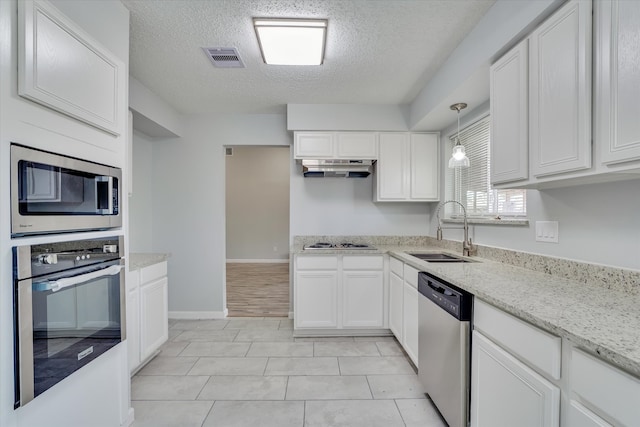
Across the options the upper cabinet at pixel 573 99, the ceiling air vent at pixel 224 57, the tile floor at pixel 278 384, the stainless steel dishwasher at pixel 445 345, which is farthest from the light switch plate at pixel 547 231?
the ceiling air vent at pixel 224 57

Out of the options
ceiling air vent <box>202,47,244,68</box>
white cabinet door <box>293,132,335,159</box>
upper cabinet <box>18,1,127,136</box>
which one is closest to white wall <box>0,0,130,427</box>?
upper cabinet <box>18,1,127,136</box>

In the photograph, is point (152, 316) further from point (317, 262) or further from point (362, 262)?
point (362, 262)

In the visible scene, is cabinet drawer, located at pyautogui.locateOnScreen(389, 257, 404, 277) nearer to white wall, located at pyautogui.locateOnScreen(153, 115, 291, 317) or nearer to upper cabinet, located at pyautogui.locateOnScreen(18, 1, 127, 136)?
white wall, located at pyautogui.locateOnScreen(153, 115, 291, 317)

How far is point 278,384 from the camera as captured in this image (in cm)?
216

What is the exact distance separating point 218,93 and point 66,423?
275cm

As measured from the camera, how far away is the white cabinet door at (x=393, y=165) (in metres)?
3.25

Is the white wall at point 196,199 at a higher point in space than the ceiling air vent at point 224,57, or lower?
lower

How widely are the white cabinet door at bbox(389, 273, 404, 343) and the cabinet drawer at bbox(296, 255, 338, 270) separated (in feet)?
1.96

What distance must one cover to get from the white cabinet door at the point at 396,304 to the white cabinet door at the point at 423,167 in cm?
103

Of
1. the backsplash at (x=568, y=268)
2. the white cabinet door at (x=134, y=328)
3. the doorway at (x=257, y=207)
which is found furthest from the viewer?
the doorway at (x=257, y=207)

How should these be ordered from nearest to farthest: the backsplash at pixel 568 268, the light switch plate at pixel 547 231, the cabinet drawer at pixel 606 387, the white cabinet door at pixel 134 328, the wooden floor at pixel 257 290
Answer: the cabinet drawer at pixel 606 387 < the backsplash at pixel 568 268 < the light switch plate at pixel 547 231 < the white cabinet door at pixel 134 328 < the wooden floor at pixel 257 290

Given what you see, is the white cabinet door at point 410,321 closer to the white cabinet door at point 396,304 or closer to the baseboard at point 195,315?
the white cabinet door at point 396,304

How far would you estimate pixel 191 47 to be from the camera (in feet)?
7.02

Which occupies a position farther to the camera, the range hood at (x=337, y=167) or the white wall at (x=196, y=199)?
the white wall at (x=196, y=199)
